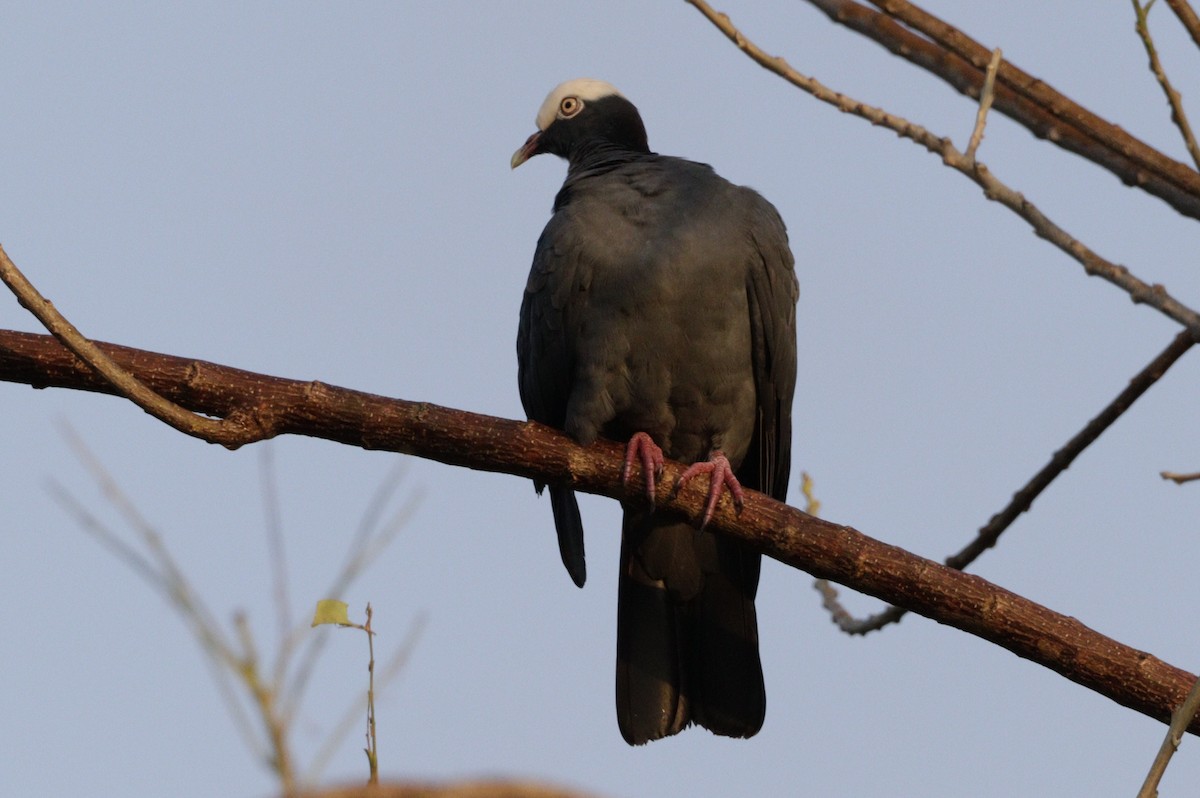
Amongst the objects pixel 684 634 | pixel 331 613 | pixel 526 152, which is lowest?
pixel 684 634

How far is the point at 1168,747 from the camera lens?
2.41 metres

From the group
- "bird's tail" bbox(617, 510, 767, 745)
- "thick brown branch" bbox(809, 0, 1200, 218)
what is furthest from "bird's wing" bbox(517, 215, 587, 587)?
"thick brown branch" bbox(809, 0, 1200, 218)

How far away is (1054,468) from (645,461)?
49.1 inches

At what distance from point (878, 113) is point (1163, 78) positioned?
0.56 m

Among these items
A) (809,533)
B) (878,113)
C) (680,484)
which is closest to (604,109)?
(680,484)

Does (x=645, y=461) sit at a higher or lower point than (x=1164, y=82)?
lower

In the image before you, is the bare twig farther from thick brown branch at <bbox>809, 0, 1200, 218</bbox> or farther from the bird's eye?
the bird's eye

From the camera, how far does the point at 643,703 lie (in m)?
4.96

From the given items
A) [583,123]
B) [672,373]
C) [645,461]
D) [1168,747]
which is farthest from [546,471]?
[583,123]

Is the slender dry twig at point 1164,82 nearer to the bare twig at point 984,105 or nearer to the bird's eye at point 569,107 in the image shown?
the bare twig at point 984,105

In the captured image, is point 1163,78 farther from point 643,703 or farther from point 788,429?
point 643,703

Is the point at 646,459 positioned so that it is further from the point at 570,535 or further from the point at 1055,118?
the point at 1055,118

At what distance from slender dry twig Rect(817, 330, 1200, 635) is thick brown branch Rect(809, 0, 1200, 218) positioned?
0.54 m

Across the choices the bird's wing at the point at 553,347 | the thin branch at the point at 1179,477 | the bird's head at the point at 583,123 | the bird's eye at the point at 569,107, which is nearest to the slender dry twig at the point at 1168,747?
the thin branch at the point at 1179,477
